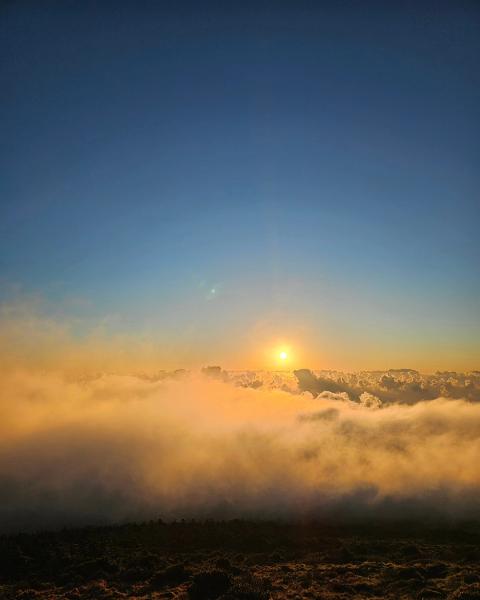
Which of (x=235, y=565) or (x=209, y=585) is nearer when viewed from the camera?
(x=209, y=585)

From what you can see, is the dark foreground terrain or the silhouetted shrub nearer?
the silhouetted shrub

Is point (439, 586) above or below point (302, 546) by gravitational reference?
above

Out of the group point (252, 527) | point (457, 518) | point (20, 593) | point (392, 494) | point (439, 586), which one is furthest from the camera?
point (392, 494)

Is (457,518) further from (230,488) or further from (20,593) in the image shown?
(20,593)

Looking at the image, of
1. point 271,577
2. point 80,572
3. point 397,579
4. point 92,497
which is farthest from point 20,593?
point 92,497

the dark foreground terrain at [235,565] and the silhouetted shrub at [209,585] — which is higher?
the silhouetted shrub at [209,585]

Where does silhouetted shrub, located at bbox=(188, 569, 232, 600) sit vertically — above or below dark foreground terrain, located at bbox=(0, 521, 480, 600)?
above

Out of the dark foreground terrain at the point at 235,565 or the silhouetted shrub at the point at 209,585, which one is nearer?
the silhouetted shrub at the point at 209,585

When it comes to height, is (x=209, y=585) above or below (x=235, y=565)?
above
